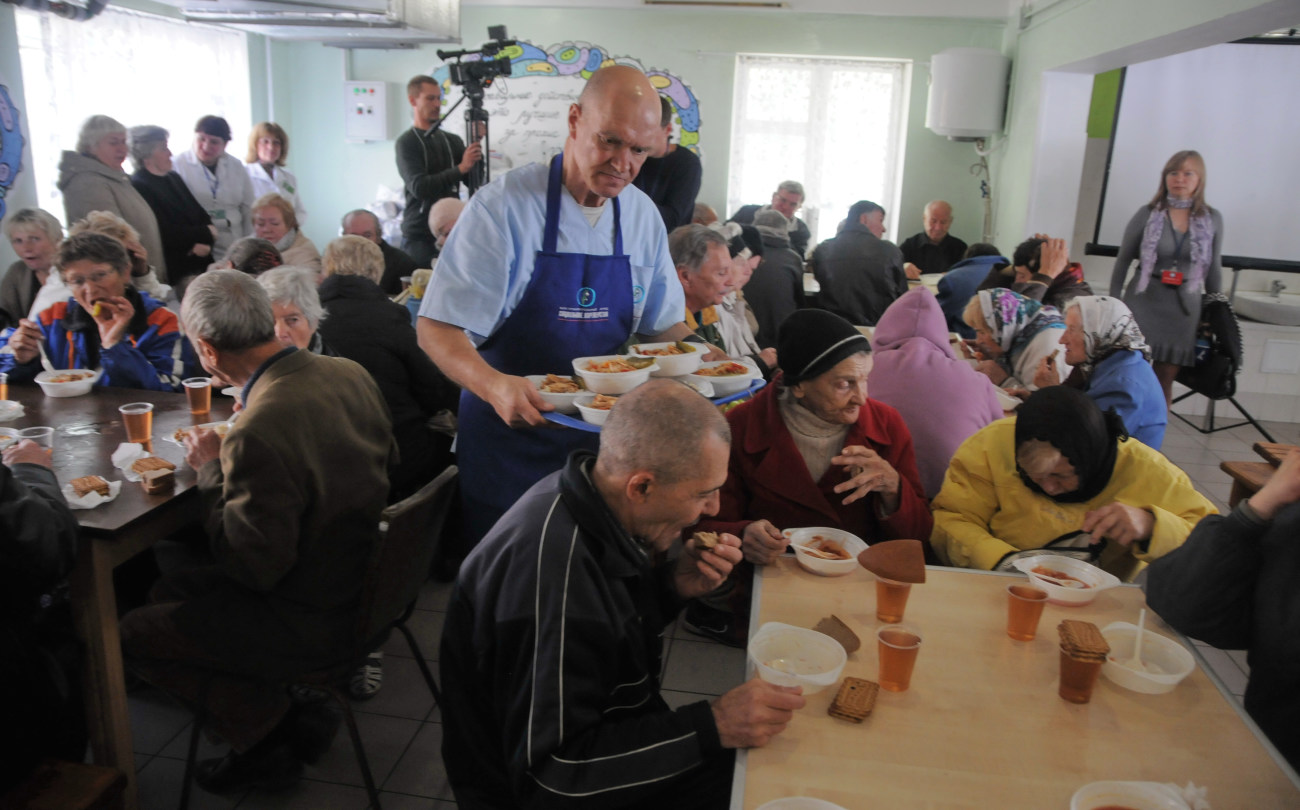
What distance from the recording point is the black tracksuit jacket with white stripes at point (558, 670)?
1.36 meters

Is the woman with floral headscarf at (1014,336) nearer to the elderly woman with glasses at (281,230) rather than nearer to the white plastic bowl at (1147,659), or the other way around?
the white plastic bowl at (1147,659)

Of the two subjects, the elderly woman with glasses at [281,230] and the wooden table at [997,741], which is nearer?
the wooden table at [997,741]

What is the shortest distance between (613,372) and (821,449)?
2.21 feet

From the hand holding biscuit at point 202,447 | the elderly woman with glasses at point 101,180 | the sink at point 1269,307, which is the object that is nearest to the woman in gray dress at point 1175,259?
the sink at point 1269,307

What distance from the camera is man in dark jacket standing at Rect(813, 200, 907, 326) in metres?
5.91

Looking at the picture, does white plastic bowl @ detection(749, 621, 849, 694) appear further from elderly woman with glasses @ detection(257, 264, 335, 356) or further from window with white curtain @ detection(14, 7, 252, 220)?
window with white curtain @ detection(14, 7, 252, 220)

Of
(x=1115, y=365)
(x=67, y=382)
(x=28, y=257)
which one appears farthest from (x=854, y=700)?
(x=28, y=257)

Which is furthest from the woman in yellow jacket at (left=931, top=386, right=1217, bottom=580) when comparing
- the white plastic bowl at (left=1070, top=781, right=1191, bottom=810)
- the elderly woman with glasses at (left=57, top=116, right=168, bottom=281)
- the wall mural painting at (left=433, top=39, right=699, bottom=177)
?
the wall mural painting at (left=433, top=39, right=699, bottom=177)

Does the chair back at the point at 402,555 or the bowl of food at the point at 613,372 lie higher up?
the bowl of food at the point at 613,372

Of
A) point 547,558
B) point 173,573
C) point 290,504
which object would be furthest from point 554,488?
point 173,573

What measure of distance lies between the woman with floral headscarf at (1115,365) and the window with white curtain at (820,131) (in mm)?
5584

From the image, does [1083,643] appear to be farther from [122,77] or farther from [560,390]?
[122,77]

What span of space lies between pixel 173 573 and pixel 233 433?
690 millimetres

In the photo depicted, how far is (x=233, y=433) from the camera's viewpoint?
79.4 inches
